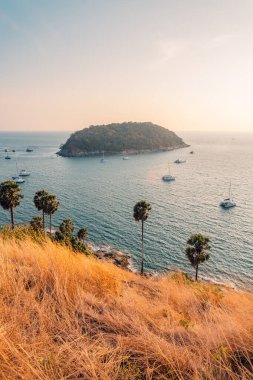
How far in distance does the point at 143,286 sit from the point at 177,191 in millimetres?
71208

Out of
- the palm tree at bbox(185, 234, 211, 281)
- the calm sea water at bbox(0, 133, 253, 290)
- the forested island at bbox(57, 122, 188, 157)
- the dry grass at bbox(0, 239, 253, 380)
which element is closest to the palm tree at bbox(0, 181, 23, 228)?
the calm sea water at bbox(0, 133, 253, 290)

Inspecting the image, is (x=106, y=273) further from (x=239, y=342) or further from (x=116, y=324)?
(x=239, y=342)

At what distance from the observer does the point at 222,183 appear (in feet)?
290

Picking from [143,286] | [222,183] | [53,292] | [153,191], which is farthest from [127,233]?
[222,183]

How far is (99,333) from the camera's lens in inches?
143

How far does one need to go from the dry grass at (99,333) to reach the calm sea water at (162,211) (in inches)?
1304

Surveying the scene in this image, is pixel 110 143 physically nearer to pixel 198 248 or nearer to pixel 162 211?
pixel 162 211

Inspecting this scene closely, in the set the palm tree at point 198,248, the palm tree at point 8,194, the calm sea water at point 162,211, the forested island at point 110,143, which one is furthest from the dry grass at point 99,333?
the forested island at point 110,143

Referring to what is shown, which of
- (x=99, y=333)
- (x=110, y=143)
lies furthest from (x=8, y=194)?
(x=110, y=143)

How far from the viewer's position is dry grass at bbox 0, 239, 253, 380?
2760mm

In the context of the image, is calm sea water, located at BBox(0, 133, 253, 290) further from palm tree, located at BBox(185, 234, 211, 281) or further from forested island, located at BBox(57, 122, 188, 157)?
forested island, located at BBox(57, 122, 188, 157)

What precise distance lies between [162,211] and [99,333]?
57.2 meters

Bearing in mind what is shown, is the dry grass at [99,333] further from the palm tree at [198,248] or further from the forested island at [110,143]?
the forested island at [110,143]

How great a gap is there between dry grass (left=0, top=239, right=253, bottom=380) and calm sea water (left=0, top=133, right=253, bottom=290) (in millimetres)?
33123
